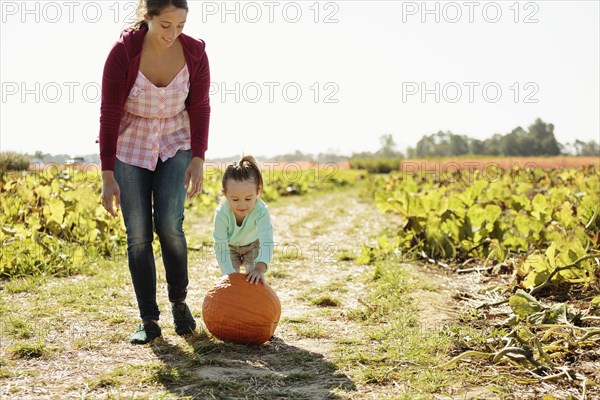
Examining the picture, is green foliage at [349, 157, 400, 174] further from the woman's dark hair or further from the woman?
the woman's dark hair

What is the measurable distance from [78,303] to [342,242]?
10.9 ft

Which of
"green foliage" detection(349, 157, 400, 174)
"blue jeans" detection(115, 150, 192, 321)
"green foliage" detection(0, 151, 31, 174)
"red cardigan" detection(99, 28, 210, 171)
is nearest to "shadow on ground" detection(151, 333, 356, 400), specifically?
"blue jeans" detection(115, 150, 192, 321)

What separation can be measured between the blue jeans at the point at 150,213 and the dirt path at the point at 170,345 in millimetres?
297

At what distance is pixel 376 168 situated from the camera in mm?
23750

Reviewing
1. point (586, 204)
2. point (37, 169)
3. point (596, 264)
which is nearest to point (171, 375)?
point (596, 264)

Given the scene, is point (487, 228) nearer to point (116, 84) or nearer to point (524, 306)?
point (524, 306)

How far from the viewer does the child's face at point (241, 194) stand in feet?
11.0

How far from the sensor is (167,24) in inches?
119

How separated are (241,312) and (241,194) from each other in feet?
1.86

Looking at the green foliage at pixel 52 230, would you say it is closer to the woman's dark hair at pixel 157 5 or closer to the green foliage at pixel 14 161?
the green foliage at pixel 14 161

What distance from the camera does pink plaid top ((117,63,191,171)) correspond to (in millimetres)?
3232

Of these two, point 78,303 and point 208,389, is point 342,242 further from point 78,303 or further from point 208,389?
point 208,389


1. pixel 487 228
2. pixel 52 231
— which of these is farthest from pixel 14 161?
pixel 487 228

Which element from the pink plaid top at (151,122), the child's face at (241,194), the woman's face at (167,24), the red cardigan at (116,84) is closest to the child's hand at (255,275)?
the child's face at (241,194)
